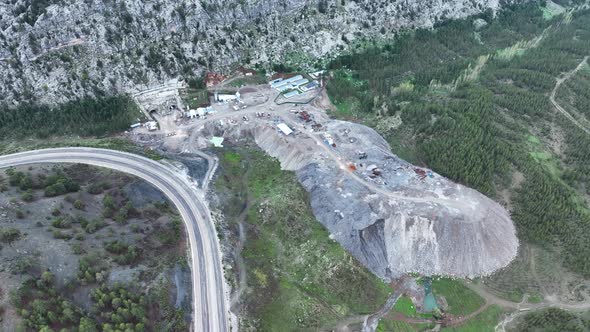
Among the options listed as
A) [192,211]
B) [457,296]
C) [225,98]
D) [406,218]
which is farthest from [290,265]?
[225,98]

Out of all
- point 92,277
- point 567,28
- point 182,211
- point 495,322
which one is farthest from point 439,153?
point 567,28

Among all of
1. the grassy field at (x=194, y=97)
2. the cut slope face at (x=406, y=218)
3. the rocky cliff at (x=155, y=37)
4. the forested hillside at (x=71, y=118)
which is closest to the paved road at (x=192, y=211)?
the forested hillside at (x=71, y=118)

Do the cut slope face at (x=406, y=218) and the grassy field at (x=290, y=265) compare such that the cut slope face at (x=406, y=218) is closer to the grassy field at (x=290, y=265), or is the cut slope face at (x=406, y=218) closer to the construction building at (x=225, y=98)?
the grassy field at (x=290, y=265)

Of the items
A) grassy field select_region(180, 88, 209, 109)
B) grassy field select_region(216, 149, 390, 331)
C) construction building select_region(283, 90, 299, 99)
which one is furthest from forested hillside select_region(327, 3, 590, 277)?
grassy field select_region(180, 88, 209, 109)

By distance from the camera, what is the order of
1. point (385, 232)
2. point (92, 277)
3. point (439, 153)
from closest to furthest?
point (92, 277)
point (385, 232)
point (439, 153)

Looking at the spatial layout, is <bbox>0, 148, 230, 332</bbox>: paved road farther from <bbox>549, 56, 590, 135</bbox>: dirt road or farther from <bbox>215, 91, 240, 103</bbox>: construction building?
<bbox>549, 56, 590, 135</bbox>: dirt road

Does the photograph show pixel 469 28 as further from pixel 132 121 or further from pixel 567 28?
pixel 132 121

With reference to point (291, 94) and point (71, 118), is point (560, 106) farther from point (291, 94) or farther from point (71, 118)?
point (71, 118)
